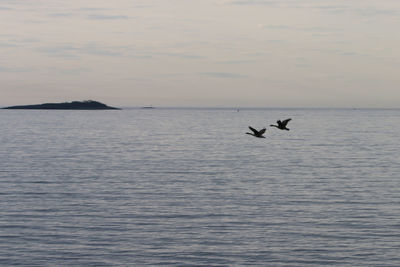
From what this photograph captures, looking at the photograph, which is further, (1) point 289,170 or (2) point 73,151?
(2) point 73,151

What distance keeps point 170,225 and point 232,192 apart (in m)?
12.9

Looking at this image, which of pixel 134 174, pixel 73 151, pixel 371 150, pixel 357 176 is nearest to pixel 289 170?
pixel 357 176

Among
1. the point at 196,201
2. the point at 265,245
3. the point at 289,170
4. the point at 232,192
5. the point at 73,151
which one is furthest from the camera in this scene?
the point at 73,151

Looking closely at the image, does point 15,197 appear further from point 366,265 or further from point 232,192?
point 366,265

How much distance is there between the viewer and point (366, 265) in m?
28.5

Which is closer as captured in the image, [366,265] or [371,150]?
[366,265]

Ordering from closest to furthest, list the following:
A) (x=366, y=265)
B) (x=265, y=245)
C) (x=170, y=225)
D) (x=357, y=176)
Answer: (x=366, y=265) < (x=265, y=245) < (x=170, y=225) < (x=357, y=176)

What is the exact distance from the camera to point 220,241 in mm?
32250

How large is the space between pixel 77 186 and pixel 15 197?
725 centimetres

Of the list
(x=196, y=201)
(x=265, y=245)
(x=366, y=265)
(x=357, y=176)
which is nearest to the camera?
(x=366, y=265)

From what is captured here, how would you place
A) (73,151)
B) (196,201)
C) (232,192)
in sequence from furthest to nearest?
(73,151) < (232,192) < (196,201)

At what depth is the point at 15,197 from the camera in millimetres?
44750

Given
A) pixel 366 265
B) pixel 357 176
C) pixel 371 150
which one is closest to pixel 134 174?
pixel 357 176

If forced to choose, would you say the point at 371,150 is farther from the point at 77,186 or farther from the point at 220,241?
the point at 220,241
